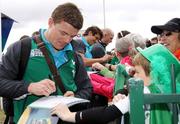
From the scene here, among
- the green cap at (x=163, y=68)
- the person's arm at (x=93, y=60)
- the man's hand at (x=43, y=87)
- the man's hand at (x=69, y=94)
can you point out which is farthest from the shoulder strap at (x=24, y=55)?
the person's arm at (x=93, y=60)

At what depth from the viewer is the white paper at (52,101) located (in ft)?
9.90

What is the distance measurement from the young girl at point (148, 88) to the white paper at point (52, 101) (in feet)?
0.18

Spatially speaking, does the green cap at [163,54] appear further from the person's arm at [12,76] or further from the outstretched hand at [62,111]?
the person's arm at [12,76]

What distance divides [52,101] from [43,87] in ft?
0.35

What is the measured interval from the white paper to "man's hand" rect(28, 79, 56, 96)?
0.18 feet

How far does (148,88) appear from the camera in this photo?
9.15ft

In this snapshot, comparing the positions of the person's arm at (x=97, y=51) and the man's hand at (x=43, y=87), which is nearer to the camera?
the man's hand at (x=43, y=87)

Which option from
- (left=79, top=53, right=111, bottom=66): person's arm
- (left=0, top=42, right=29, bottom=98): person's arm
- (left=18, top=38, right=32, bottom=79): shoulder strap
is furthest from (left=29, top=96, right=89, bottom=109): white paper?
(left=79, top=53, right=111, bottom=66): person's arm

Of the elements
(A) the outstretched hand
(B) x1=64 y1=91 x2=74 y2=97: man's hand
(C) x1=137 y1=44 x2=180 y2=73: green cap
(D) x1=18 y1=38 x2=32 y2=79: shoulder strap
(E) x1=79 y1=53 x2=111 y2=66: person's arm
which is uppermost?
(C) x1=137 y1=44 x2=180 y2=73: green cap

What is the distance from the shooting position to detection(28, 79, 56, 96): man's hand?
311 centimetres

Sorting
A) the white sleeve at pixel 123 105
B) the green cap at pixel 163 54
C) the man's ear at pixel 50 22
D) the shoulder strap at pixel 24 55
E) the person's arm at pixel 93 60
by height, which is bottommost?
the person's arm at pixel 93 60

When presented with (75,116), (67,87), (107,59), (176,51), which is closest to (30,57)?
(67,87)

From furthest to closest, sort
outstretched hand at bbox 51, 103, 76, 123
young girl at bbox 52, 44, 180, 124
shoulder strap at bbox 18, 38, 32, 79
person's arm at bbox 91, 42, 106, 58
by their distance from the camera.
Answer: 1. person's arm at bbox 91, 42, 106, 58
2. shoulder strap at bbox 18, 38, 32, 79
3. outstretched hand at bbox 51, 103, 76, 123
4. young girl at bbox 52, 44, 180, 124

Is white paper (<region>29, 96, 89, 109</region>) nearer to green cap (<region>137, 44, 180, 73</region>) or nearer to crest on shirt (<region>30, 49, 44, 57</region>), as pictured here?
crest on shirt (<region>30, 49, 44, 57</region>)
